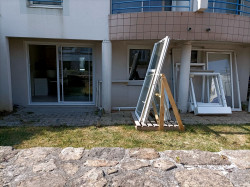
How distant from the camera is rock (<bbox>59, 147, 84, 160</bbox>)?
289 centimetres

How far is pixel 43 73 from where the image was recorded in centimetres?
687

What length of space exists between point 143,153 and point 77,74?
4.64 meters

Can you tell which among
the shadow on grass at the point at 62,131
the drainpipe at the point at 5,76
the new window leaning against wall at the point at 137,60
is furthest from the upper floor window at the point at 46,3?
the shadow on grass at the point at 62,131

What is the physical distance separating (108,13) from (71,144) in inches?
160

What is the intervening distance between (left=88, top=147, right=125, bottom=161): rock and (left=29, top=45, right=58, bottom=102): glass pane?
435 cm

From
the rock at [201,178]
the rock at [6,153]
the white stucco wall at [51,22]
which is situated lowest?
the rock at [201,178]

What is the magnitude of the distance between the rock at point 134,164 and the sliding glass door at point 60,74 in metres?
4.50

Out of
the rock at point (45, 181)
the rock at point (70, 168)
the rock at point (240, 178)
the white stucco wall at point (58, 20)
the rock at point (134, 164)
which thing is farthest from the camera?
the white stucco wall at point (58, 20)

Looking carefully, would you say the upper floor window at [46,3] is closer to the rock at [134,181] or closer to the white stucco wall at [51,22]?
the white stucco wall at [51,22]

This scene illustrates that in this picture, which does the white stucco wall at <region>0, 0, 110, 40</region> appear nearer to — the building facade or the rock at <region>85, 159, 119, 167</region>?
the building facade

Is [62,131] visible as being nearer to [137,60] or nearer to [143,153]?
[143,153]

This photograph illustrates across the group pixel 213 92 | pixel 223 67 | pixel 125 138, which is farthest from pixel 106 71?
pixel 223 67

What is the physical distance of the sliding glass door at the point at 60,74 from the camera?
21.8 ft

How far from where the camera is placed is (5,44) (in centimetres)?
546
